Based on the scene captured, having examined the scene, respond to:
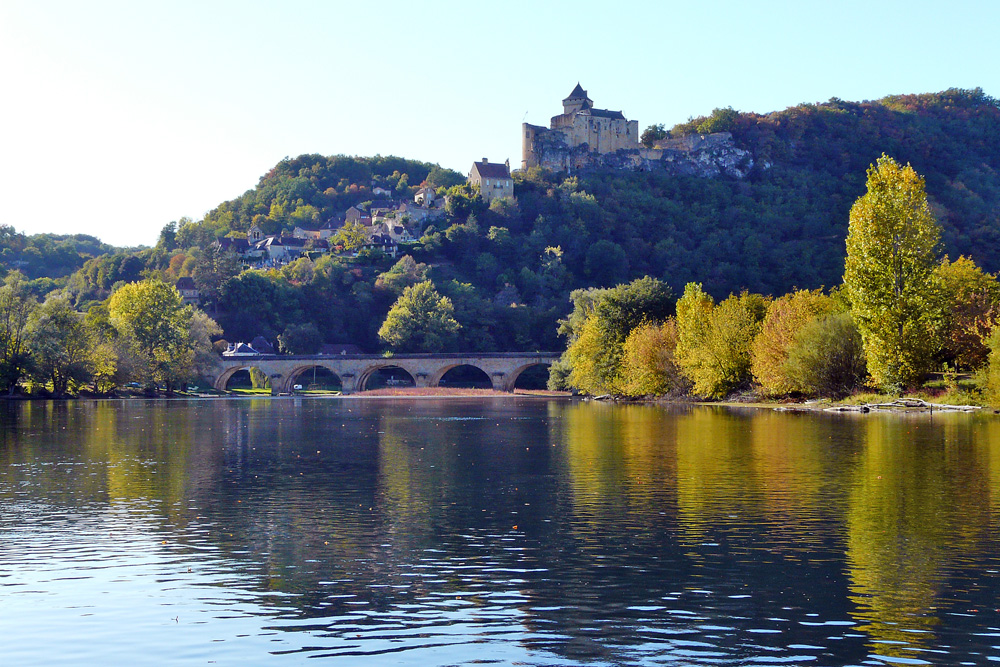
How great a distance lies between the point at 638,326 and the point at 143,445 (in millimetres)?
47181

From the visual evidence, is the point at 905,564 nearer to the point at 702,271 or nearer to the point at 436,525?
the point at 436,525

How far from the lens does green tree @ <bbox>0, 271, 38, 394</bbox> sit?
256 ft

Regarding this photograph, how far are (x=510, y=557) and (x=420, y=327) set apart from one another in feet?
348

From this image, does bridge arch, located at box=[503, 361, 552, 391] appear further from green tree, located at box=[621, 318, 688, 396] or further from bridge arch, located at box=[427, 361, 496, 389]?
green tree, located at box=[621, 318, 688, 396]

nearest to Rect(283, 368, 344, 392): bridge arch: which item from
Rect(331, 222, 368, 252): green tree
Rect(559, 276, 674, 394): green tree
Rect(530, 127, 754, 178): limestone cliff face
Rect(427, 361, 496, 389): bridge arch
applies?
Rect(427, 361, 496, 389): bridge arch

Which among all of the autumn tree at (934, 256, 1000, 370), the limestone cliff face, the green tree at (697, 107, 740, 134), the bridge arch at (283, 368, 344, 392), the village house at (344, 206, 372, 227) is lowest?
the bridge arch at (283, 368, 344, 392)

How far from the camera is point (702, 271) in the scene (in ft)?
484

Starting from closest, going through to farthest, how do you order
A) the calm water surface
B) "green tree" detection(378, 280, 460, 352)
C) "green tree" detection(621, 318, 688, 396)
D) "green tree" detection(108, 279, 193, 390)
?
the calm water surface < "green tree" detection(621, 318, 688, 396) < "green tree" detection(108, 279, 193, 390) < "green tree" detection(378, 280, 460, 352)

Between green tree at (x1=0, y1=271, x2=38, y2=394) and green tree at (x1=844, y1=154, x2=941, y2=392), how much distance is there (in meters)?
60.6

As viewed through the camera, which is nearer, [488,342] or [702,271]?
[488,342]

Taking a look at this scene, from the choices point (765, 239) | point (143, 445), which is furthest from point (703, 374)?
point (765, 239)

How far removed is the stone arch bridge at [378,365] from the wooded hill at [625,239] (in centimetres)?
1585

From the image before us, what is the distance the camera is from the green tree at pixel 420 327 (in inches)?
4776

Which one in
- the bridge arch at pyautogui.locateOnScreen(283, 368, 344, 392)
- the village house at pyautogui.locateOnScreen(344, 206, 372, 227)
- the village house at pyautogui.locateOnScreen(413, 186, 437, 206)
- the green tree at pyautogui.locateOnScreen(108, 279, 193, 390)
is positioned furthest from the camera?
the village house at pyautogui.locateOnScreen(344, 206, 372, 227)
